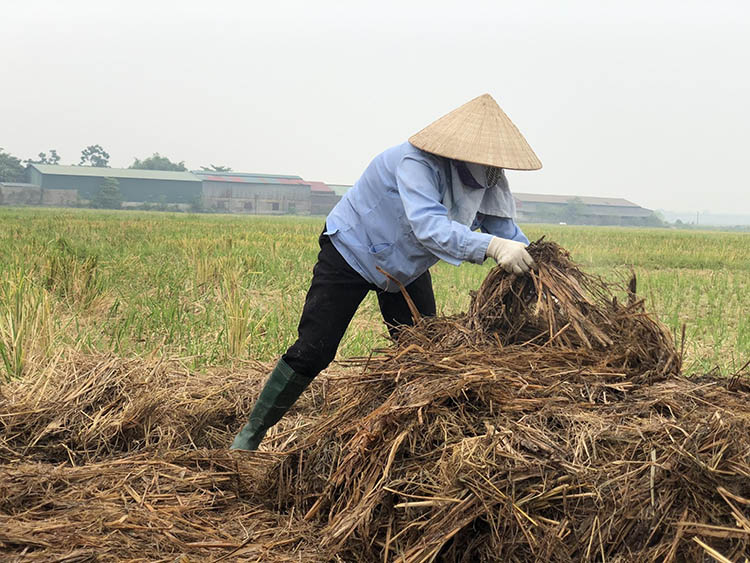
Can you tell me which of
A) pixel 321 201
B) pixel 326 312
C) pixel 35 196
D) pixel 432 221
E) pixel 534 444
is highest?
pixel 432 221

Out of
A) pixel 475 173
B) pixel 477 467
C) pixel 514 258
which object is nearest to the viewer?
pixel 477 467

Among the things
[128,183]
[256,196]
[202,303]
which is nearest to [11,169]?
[128,183]

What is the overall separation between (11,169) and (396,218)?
8487 cm

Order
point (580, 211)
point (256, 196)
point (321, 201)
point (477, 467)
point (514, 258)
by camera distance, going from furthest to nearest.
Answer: point (580, 211) < point (321, 201) < point (256, 196) < point (514, 258) < point (477, 467)

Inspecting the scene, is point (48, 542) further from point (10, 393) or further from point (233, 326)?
point (233, 326)

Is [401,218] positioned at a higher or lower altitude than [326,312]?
higher

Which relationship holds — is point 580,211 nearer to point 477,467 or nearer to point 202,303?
point 202,303

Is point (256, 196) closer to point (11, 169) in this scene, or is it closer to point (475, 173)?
point (11, 169)

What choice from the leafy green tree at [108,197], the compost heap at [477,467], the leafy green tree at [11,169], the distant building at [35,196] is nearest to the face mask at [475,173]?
the compost heap at [477,467]

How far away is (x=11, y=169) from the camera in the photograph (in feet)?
256

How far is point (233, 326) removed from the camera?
467 centimetres

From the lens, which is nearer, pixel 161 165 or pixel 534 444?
pixel 534 444

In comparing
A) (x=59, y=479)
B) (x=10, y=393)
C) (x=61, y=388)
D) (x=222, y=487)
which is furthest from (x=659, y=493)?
(x=10, y=393)

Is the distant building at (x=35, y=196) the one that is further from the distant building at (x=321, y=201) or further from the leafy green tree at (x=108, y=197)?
the distant building at (x=321, y=201)
